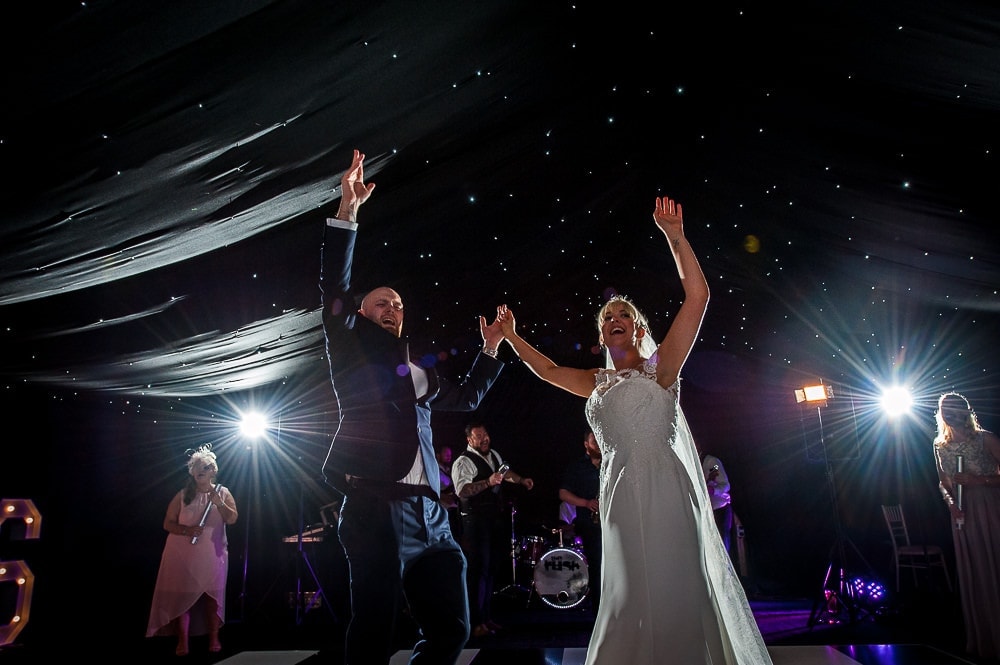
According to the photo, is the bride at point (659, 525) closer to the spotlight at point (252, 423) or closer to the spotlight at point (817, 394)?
the spotlight at point (817, 394)

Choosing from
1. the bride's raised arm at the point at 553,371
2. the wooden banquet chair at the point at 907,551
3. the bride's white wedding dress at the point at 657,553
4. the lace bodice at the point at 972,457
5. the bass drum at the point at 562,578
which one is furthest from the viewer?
the bass drum at the point at 562,578

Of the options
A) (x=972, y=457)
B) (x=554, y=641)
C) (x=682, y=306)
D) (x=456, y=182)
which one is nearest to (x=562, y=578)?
(x=554, y=641)

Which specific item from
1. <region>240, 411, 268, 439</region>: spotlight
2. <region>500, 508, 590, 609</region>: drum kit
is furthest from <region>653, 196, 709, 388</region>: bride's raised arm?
<region>240, 411, 268, 439</region>: spotlight

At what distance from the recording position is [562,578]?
6637 millimetres

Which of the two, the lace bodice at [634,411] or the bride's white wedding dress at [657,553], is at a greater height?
the lace bodice at [634,411]

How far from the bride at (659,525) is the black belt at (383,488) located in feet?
2.46

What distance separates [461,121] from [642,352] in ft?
5.63

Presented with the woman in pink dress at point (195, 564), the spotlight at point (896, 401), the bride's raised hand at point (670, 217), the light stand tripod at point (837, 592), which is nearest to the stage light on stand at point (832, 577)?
the light stand tripod at point (837, 592)

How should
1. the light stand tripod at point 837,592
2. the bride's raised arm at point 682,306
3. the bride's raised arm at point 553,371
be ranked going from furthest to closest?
the light stand tripod at point 837,592, the bride's raised arm at point 553,371, the bride's raised arm at point 682,306

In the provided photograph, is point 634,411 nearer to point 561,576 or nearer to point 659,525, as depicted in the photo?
point 659,525

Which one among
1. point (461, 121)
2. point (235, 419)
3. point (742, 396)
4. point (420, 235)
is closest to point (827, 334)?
point (742, 396)

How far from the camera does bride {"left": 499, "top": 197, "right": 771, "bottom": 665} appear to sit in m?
1.98

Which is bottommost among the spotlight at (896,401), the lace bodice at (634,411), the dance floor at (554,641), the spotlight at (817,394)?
the dance floor at (554,641)

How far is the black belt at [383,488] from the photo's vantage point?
6.64 feet
